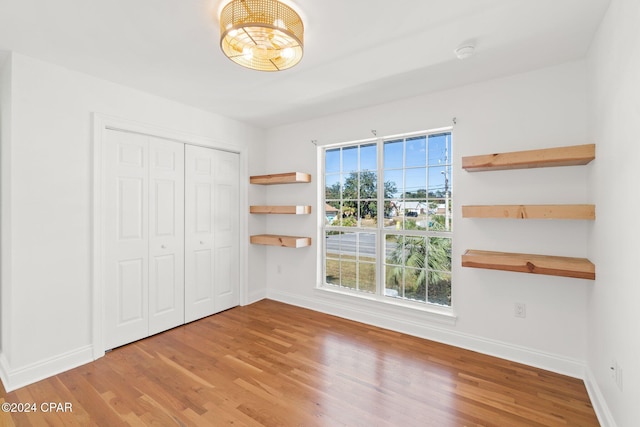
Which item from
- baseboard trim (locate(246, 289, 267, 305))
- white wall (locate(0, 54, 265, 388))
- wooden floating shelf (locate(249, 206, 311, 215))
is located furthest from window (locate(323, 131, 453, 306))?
white wall (locate(0, 54, 265, 388))

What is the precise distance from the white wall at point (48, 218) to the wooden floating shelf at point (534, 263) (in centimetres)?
336

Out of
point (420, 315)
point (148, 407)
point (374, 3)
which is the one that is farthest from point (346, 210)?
point (148, 407)

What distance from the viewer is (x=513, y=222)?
8.54 feet

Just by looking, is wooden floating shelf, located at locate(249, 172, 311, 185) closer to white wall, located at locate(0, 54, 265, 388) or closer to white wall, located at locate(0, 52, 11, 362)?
white wall, located at locate(0, 54, 265, 388)

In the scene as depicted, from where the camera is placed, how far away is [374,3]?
1703 mm

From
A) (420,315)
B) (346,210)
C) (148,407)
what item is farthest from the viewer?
(346,210)

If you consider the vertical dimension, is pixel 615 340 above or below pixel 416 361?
above

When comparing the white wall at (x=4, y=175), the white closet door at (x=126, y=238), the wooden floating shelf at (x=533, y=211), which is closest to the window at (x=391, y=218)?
the wooden floating shelf at (x=533, y=211)

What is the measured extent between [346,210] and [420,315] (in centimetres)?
148

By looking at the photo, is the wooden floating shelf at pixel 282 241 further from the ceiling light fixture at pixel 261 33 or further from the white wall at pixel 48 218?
the ceiling light fixture at pixel 261 33

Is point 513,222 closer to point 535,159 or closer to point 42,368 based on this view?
point 535,159

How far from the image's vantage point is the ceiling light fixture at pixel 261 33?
1626 mm

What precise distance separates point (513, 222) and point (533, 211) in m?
0.33

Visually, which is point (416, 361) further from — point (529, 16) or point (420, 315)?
point (529, 16)
